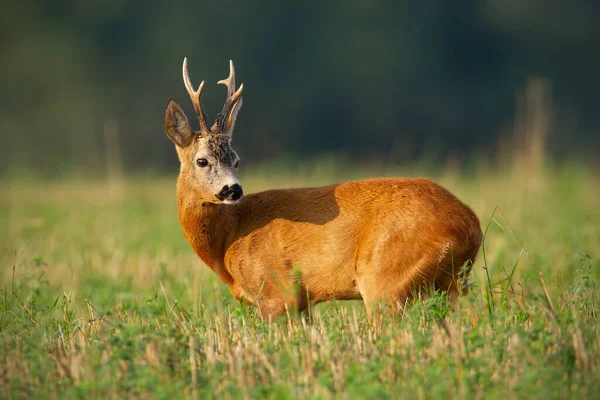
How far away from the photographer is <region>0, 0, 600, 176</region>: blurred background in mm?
37156

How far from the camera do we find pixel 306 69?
41.3 metres

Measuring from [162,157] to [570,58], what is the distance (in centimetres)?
2204

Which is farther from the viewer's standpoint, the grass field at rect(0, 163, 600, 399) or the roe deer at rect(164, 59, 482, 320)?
the roe deer at rect(164, 59, 482, 320)

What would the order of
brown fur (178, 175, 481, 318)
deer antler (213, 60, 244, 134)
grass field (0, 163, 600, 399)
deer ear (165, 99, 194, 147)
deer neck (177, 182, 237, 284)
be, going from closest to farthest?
grass field (0, 163, 600, 399) < brown fur (178, 175, 481, 318) < deer neck (177, 182, 237, 284) < deer ear (165, 99, 194, 147) < deer antler (213, 60, 244, 134)

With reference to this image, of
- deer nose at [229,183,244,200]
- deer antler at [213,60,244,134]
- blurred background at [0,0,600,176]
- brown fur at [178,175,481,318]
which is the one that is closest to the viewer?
brown fur at [178,175,481,318]

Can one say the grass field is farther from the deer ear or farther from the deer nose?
the deer ear

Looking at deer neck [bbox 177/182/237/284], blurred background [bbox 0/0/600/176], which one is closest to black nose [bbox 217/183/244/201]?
deer neck [bbox 177/182/237/284]

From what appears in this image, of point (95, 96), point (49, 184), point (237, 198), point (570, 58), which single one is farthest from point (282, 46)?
point (237, 198)

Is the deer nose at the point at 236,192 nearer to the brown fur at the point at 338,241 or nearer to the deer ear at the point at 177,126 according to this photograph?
the brown fur at the point at 338,241

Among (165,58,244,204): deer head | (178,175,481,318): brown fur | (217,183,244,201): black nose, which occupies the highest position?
(165,58,244,204): deer head

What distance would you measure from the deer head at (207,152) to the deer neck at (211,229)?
0.31 feet

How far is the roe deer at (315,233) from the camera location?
20.3 feet

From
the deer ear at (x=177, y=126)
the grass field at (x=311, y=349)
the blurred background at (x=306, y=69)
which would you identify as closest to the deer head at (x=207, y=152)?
the deer ear at (x=177, y=126)

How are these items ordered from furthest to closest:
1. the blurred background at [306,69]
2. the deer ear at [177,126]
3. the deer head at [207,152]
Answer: the blurred background at [306,69] → the deer ear at [177,126] → the deer head at [207,152]
